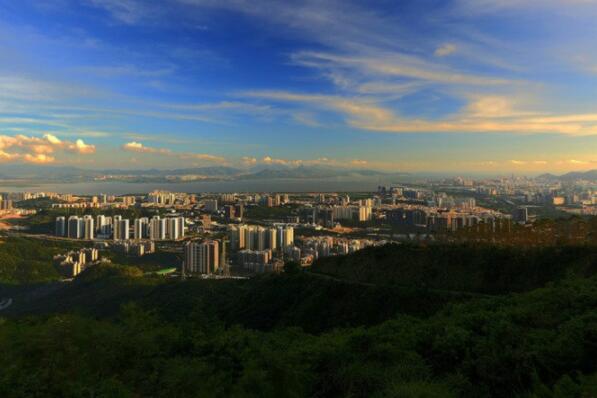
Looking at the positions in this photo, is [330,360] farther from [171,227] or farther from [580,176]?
[580,176]

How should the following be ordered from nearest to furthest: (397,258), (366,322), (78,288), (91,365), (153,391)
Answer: (153,391) → (91,365) → (366,322) → (397,258) → (78,288)

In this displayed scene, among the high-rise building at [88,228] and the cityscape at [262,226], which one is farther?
the high-rise building at [88,228]

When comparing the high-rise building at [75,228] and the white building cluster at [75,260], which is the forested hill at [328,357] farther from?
the high-rise building at [75,228]

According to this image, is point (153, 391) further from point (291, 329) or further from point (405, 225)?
point (405, 225)

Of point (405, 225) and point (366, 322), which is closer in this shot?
point (366, 322)

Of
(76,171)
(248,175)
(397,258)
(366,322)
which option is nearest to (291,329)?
(366,322)

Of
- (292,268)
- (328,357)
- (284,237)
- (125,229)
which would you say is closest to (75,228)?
(125,229)

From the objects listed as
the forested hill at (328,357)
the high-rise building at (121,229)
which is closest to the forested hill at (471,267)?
the forested hill at (328,357)

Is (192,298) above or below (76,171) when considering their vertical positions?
below

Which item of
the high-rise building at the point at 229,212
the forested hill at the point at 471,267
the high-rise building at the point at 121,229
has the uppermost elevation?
the forested hill at the point at 471,267

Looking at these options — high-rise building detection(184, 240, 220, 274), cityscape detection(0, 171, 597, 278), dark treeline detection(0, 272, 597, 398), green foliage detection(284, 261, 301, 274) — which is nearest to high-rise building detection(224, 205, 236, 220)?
cityscape detection(0, 171, 597, 278)
